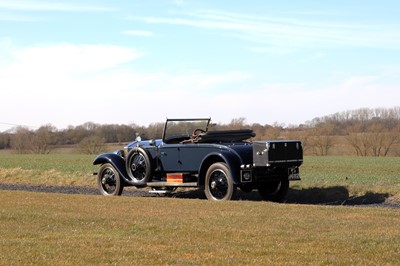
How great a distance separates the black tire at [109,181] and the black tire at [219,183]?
9.57 ft

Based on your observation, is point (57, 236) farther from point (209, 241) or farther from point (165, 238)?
point (209, 241)

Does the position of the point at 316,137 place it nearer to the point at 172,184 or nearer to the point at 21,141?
the point at 21,141

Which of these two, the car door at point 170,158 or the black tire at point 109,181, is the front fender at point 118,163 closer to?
the black tire at point 109,181

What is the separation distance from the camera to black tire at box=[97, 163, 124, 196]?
16.6 metres

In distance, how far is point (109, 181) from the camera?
667 inches

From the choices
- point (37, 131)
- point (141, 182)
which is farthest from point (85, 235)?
Answer: point (37, 131)

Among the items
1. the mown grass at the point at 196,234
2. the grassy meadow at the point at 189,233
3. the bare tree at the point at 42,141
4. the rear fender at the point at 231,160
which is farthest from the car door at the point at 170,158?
the bare tree at the point at 42,141

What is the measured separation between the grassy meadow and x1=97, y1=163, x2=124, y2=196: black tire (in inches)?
87.5

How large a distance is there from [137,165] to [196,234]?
287 inches

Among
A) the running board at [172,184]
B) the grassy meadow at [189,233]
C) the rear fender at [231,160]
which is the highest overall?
the rear fender at [231,160]

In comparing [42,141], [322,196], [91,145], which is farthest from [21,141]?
[322,196]

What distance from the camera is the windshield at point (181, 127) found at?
16.2 meters

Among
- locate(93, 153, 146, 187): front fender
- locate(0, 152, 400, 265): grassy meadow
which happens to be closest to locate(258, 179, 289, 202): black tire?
locate(0, 152, 400, 265): grassy meadow

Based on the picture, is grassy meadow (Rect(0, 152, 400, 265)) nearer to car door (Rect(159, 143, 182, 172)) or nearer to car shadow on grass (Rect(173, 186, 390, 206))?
car door (Rect(159, 143, 182, 172))
